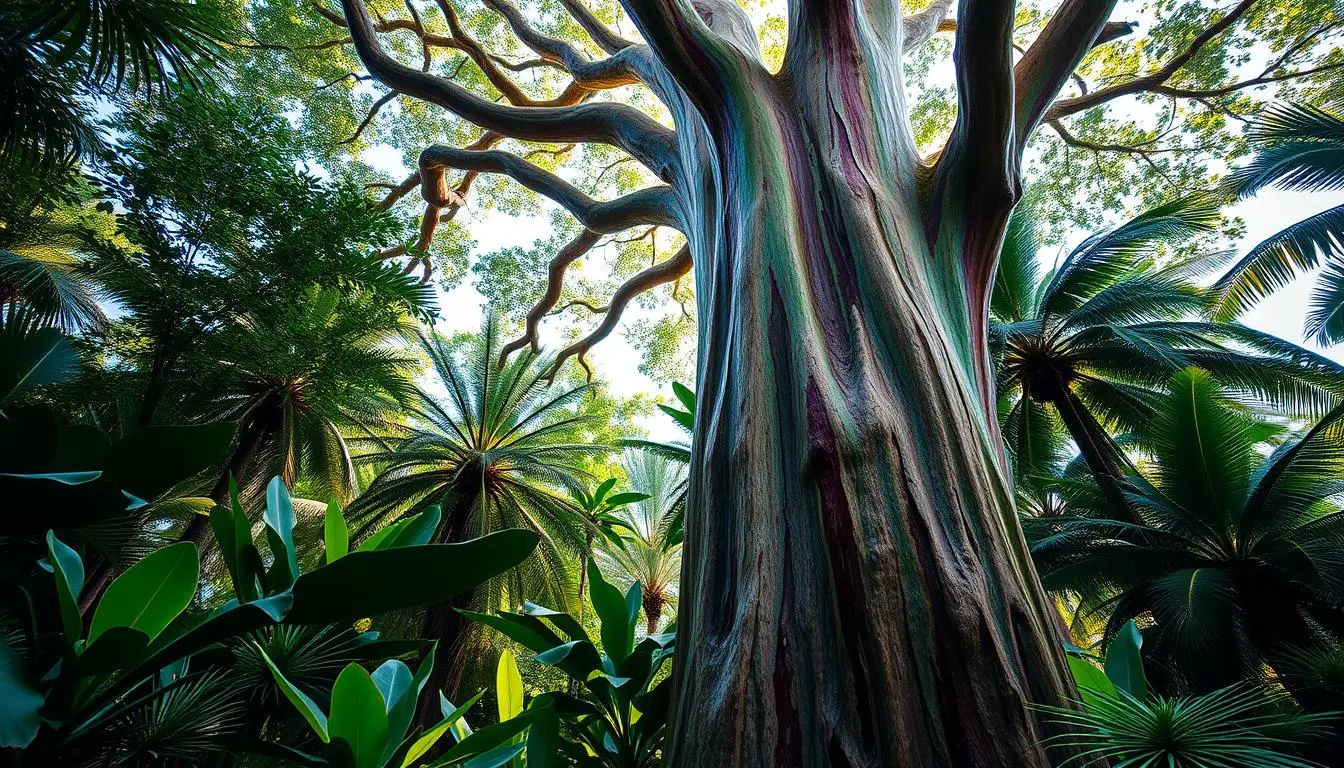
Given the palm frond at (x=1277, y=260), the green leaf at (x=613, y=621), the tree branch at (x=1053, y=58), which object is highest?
the palm frond at (x=1277, y=260)

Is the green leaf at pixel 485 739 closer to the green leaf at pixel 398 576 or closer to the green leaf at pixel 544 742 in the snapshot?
the green leaf at pixel 544 742

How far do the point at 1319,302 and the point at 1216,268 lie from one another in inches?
39.4

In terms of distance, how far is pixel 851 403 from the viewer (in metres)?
1.20

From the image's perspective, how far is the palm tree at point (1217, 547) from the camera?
426 cm

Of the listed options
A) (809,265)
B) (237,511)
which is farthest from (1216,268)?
(237,511)

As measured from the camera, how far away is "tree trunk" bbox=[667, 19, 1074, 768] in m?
0.88

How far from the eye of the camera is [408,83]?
3.13 m

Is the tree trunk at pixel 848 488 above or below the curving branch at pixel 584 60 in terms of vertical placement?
below

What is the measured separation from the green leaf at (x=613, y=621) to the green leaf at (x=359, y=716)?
680 millimetres

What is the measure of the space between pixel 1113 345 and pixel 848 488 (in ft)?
22.1

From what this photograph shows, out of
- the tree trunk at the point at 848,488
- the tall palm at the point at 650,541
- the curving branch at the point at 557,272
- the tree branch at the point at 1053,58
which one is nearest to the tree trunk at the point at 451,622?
the curving branch at the point at 557,272

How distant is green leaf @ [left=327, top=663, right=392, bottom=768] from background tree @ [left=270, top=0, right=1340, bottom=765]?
581 millimetres

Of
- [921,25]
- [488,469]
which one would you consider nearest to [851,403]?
[921,25]

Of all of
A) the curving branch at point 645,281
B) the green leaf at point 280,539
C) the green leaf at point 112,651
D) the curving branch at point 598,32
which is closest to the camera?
the green leaf at point 112,651
